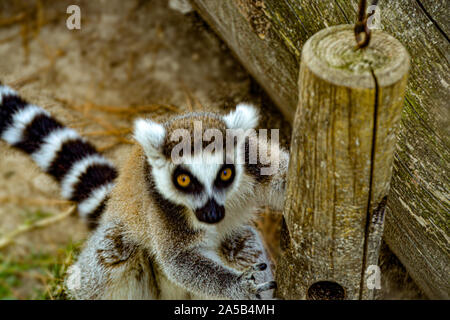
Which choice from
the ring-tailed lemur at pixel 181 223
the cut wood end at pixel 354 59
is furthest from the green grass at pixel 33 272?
the cut wood end at pixel 354 59

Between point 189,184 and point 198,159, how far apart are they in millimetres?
148

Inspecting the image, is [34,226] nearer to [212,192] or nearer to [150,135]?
[150,135]

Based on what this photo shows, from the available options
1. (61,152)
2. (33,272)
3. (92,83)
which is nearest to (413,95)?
(61,152)

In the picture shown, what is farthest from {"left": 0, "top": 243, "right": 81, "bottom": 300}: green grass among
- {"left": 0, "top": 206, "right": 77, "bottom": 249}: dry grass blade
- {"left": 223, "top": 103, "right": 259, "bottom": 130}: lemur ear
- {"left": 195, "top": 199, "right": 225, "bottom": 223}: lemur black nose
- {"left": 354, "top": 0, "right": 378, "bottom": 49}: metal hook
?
{"left": 354, "top": 0, "right": 378, "bottom": 49}: metal hook

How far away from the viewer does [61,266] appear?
4.10 metres

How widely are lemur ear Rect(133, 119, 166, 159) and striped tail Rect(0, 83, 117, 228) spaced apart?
974 millimetres

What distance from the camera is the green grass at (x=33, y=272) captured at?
4.04 metres

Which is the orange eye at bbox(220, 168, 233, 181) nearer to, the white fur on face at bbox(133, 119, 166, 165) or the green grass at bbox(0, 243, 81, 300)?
the white fur on face at bbox(133, 119, 166, 165)

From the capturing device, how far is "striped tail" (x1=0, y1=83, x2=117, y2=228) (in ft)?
10.8

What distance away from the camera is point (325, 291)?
246cm

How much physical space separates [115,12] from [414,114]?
14.1 ft

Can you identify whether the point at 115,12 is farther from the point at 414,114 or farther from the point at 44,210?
the point at 414,114

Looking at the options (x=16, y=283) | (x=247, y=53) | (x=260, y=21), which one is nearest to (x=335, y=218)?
(x=260, y=21)

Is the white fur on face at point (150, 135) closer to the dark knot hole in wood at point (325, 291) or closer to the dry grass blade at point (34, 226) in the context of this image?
the dark knot hole in wood at point (325, 291)
